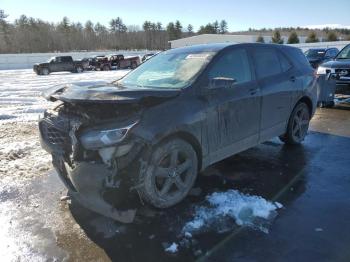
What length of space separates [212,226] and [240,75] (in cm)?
220

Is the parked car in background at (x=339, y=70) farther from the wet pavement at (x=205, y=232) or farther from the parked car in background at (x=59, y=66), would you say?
the parked car in background at (x=59, y=66)

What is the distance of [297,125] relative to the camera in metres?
6.41

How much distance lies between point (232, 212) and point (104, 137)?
5.37 feet

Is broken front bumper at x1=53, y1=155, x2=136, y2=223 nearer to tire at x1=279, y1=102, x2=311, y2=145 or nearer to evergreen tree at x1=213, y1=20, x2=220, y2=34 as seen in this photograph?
tire at x1=279, y1=102, x2=311, y2=145

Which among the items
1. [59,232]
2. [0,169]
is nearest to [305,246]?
[59,232]

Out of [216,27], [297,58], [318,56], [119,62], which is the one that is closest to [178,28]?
[216,27]

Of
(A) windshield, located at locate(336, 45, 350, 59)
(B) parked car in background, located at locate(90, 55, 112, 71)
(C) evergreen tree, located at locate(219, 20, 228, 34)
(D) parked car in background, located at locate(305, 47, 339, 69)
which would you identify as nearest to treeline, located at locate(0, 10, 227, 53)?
(C) evergreen tree, located at locate(219, 20, 228, 34)

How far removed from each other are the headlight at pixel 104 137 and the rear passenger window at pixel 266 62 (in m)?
2.53

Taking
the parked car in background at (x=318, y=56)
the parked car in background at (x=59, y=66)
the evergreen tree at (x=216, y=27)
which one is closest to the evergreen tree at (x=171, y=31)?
the evergreen tree at (x=216, y=27)

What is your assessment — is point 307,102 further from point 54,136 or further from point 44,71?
point 44,71

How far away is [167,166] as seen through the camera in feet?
13.3

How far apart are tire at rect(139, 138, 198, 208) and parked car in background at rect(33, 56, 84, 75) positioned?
2933cm

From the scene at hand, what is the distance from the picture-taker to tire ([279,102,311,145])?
623 centimetres

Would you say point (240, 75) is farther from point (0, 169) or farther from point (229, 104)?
point (0, 169)
